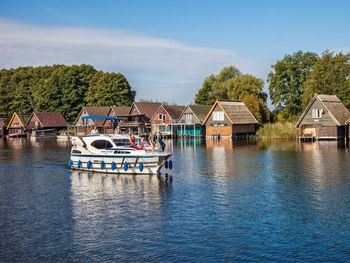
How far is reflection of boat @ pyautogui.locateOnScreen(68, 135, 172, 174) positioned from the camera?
37750 mm

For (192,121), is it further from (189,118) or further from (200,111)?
(200,111)

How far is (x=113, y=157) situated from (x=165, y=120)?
6476cm

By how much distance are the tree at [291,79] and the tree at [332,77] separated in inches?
332

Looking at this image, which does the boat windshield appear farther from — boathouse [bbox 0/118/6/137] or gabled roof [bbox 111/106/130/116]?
boathouse [bbox 0/118/6/137]

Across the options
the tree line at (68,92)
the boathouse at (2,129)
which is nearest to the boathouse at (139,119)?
the tree line at (68,92)

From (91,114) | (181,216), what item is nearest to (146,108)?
(91,114)

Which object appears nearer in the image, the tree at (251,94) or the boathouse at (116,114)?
the tree at (251,94)

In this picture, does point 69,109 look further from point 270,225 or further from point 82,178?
point 270,225

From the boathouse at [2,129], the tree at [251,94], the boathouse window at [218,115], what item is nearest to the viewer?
the boathouse window at [218,115]

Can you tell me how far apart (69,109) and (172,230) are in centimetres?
11128

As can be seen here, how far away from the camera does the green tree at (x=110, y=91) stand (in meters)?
124

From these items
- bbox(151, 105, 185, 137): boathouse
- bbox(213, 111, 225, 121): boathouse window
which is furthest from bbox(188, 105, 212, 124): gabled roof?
bbox(151, 105, 185, 137): boathouse

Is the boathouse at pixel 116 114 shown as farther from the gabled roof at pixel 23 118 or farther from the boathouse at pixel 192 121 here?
the gabled roof at pixel 23 118

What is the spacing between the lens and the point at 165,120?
103688 millimetres
